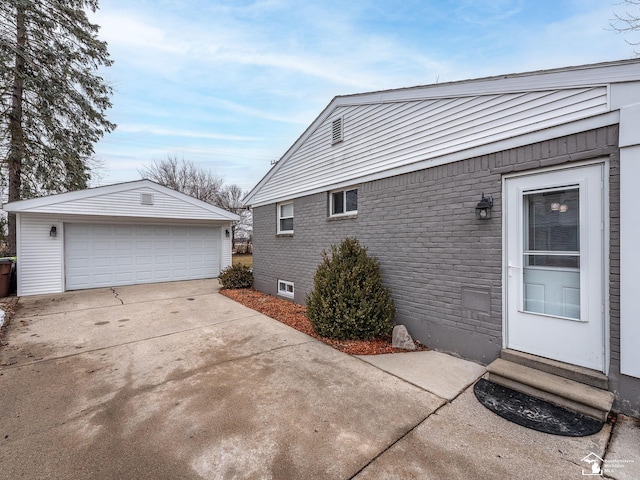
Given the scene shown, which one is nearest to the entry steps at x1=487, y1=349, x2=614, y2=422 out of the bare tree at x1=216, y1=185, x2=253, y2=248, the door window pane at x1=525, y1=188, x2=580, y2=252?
the door window pane at x1=525, y1=188, x2=580, y2=252

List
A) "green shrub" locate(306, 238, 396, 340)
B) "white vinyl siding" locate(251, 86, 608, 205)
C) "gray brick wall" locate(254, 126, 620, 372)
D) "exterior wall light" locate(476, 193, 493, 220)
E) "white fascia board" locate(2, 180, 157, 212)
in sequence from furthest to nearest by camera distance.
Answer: "white fascia board" locate(2, 180, 157, 212) → "green shrub" locate(306, 238, 396, 340) → "exterior wall light" locate(476, 193, 493, 220) → "white vinyl siding" locate(251, 86, 608, 205) → "gray brick wall" locate(254, 126, 620, 372)

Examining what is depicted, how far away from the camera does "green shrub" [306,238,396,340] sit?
15.0 feet

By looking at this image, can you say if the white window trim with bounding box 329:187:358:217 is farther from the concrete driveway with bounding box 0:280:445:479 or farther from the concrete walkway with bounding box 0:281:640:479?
the concrete walkway with bounding box 0:281:640:479

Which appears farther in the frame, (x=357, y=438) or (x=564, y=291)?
(x=564, y=291)

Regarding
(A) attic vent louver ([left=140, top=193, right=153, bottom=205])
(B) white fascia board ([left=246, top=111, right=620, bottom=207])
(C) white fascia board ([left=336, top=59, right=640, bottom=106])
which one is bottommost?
(B) white fascia board ([left=246, top=111, right=620, bottom=207])

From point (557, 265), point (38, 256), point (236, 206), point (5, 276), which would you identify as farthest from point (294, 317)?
point (236, 206)

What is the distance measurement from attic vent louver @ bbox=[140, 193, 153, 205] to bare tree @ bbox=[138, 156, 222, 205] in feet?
51.9

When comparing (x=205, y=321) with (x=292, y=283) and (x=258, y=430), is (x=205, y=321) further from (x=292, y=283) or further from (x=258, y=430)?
(x=258, y=430)

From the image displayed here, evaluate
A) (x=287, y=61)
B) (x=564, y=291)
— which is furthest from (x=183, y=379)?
(x=287, y=61)

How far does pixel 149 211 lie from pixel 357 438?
10514mm

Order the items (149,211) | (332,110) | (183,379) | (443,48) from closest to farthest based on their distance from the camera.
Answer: (183,379), (332,110), (443,48), (149,211)

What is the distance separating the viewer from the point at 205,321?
19.4ft

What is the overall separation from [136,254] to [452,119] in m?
11.2

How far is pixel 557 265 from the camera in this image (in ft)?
10.7
